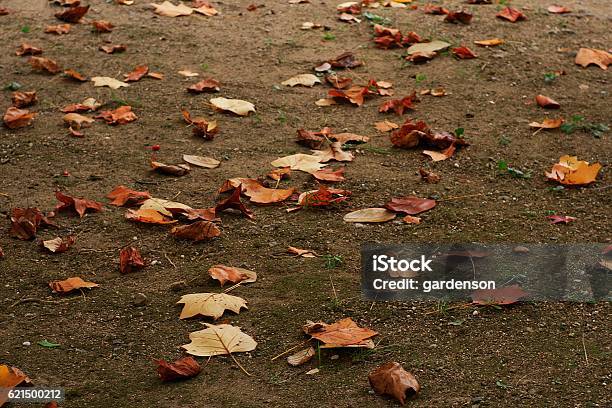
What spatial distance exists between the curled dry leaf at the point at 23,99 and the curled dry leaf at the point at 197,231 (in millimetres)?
1691

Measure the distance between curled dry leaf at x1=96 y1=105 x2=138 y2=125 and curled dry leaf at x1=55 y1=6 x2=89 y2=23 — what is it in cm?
147

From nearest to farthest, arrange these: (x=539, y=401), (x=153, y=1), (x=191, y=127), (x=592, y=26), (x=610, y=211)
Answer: (x=539, y=401)
(x=610, y=211)
(x=191, y=127)
(x=592, y=26)
(x=153, y=1)

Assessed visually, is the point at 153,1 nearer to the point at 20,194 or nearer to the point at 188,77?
the point at 188,77

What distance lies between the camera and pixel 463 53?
5.03 meters

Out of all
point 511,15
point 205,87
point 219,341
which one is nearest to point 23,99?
point 205,87

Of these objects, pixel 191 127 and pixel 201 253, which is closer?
pixel 201 253

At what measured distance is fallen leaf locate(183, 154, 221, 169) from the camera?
3.90 metres

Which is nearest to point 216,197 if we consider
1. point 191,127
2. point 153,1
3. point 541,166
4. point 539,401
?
point 191,127

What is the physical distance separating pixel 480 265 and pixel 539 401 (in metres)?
0.72

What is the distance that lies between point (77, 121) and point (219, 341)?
2.04 metres

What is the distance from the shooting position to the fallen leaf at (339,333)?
2.62 meters

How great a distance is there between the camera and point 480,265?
3006 millimetres

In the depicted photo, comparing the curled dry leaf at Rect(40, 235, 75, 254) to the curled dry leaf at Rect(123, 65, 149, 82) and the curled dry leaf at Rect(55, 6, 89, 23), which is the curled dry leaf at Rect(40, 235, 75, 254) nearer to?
the curled dry leaf at Rect(123, 65, 149, 82)

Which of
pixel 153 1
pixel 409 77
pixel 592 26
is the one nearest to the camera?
pixel 409 77
